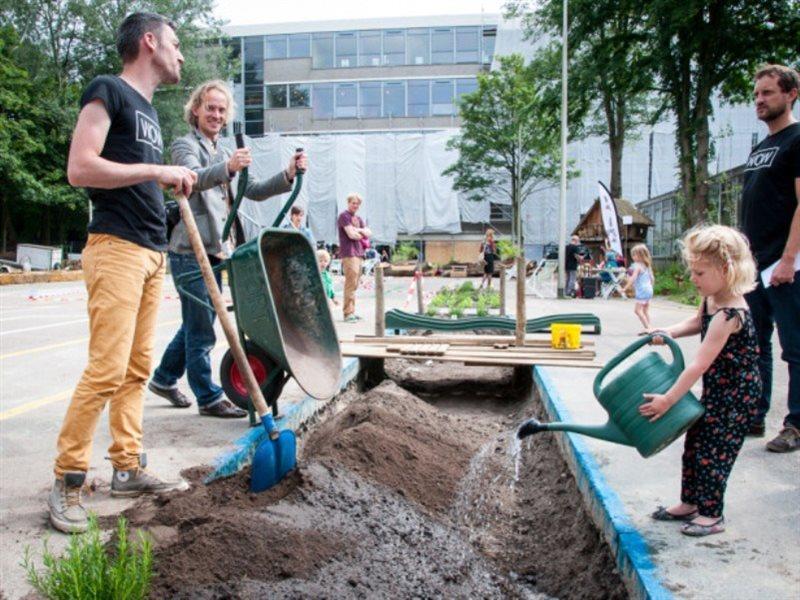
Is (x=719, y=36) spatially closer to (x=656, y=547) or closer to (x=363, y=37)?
(x=656, y=547)

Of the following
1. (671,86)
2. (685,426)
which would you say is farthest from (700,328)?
(671,86)

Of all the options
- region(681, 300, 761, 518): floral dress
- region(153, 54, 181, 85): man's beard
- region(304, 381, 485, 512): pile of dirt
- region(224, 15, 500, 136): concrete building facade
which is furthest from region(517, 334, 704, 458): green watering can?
region(224, 15, 500, 136): concrete building facade

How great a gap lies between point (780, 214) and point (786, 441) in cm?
128

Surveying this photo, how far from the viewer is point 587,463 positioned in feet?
11.5

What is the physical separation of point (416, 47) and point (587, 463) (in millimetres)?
55678

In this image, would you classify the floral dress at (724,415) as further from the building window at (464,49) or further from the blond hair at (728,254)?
the building window at (464,49)

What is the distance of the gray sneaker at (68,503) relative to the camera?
9.29 feet

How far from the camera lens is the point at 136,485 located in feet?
10.5

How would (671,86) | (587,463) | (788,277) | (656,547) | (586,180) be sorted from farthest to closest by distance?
1. (586,180)
2. (671,86)
3. (788,277)
4. (587,463)
5. (656,547)

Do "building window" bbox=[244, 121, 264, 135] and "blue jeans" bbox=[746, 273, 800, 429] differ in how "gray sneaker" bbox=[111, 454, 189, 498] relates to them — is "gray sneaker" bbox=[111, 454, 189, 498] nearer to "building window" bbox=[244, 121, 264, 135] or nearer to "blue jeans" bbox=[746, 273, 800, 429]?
"blue jeans" bbox=[746, 273, 800, 429]

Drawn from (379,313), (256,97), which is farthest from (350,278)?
(256,97)

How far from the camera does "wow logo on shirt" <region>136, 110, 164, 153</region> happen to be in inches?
122

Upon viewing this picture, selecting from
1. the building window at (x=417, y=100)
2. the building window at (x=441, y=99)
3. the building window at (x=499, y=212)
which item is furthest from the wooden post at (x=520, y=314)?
the building window at (x=417, y=100)

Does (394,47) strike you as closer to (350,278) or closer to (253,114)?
(253,114)
